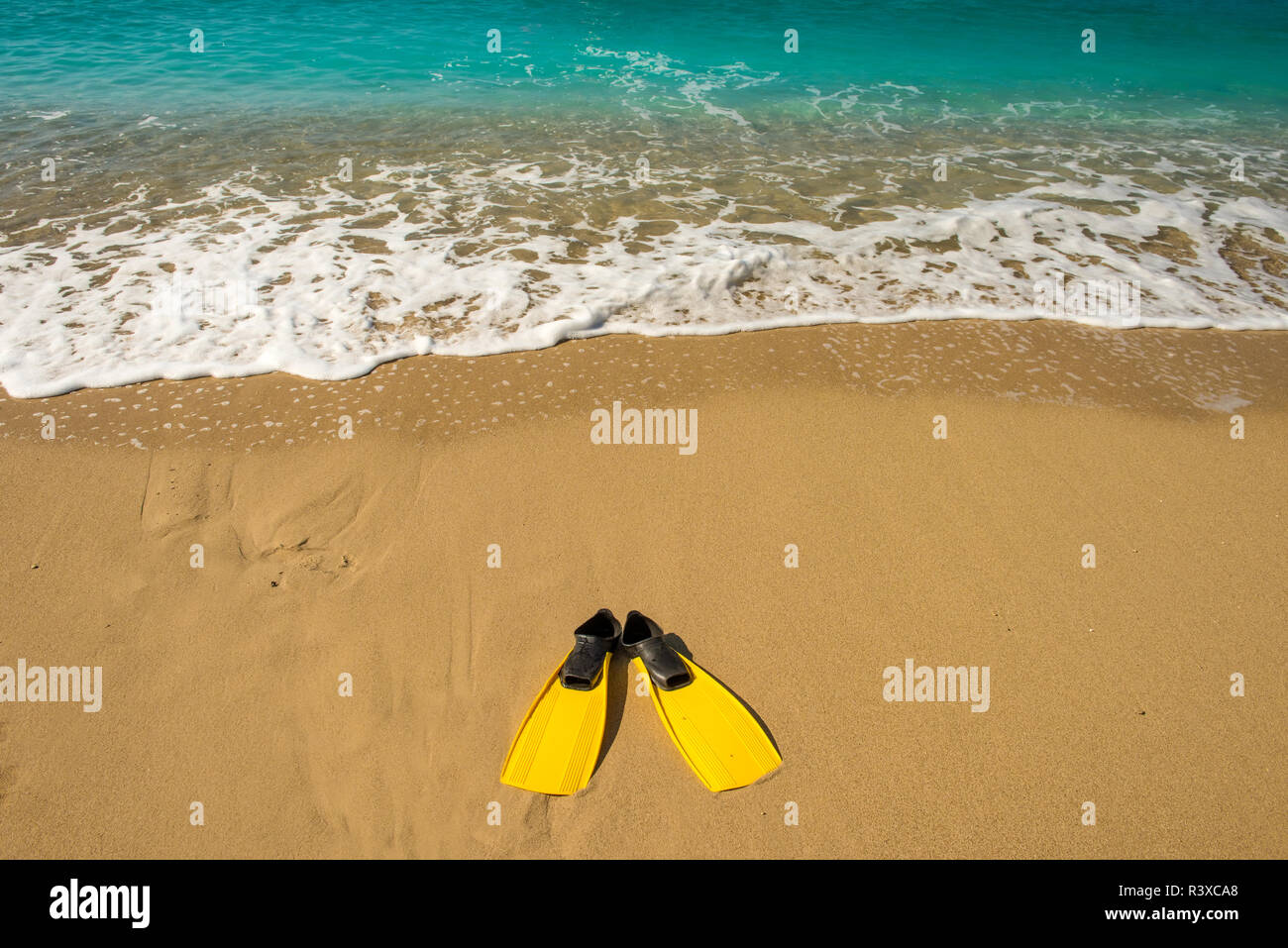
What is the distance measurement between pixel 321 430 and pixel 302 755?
85.8 inches

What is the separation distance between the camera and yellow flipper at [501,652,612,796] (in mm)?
2809

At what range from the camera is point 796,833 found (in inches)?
106

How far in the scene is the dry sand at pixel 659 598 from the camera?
2.74 meters

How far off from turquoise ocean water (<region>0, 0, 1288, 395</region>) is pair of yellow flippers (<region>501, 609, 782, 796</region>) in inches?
113

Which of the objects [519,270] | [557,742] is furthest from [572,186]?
[557,742]

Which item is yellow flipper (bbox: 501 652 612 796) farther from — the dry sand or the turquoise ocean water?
the turquoise ocean water

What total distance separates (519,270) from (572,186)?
2.53 m

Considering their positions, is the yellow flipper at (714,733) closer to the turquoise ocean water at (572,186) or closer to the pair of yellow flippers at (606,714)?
the pair of yellow flippers at (606,714)

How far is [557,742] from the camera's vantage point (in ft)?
9.46

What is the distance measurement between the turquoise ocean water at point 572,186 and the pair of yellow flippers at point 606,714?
288 centimetres
